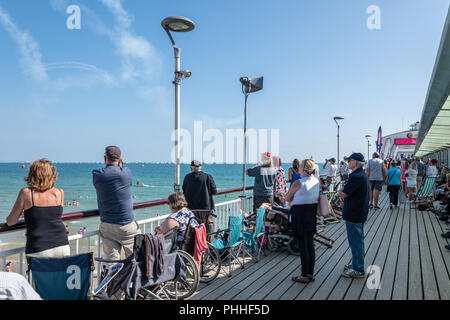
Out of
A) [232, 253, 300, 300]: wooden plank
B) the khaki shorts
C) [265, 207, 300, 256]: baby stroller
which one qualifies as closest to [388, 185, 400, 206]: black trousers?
[265, 207, 300, 256]: baby stroller

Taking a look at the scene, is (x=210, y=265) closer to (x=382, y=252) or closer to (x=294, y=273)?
(x=294, y=273)

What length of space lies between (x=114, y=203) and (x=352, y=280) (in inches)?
111

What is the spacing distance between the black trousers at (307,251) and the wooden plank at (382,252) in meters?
0.60

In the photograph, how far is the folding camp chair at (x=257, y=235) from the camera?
446 centimetres

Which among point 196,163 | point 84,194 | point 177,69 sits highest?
point 177,69

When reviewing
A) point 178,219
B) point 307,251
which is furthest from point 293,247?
point 178,219

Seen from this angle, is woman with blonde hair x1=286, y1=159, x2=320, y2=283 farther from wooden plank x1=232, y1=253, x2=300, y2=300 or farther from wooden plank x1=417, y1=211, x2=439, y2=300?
wooden plank x1=417, y1=211, x2=439, y2=300

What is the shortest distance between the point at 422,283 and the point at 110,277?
3.34 m

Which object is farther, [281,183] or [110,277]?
[281,183]

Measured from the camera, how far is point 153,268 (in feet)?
9.04

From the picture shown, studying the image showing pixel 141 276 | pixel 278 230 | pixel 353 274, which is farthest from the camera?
pixel 278 230

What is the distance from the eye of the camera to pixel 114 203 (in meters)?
3.01
